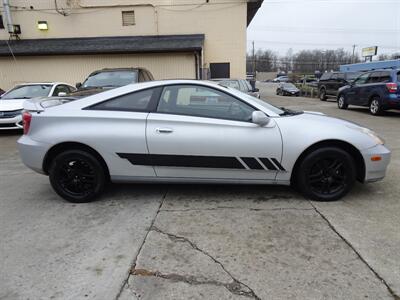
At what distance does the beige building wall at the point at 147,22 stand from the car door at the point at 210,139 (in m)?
13.3

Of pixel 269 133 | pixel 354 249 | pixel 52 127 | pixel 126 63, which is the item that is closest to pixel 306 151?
pixel 269 133

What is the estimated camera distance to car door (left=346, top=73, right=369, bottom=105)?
13467mm

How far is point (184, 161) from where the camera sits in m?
4.04

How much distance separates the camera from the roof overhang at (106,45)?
16391 millimetres

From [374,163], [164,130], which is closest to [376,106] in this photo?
[374,163]

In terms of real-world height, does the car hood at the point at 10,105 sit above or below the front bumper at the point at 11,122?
above

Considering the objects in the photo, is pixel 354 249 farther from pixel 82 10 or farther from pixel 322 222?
pixel 82 10

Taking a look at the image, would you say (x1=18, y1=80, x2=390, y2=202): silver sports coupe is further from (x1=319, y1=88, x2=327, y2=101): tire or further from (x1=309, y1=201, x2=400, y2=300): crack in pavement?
(x1=319, y1=88, x2=327, y2=101): tire

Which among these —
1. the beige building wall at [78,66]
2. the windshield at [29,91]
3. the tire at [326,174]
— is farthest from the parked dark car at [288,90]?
the tire at [326,174]

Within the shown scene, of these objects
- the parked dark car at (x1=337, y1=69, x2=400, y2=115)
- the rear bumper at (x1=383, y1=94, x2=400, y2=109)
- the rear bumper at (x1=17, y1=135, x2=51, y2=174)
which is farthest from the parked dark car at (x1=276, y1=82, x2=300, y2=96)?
the rear bumper at (x1=17, y1=135, x2=51, y2=174)

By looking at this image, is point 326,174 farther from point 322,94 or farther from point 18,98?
point 322,94

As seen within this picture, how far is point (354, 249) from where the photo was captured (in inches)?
119

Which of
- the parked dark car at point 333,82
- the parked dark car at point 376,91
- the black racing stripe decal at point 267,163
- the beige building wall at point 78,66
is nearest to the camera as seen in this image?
the black racing stripe decal at point 267,163

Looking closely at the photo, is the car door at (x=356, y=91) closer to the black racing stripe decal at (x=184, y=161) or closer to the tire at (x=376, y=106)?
the tire at (x=376, y=106)
